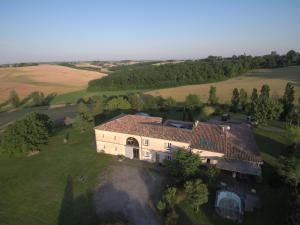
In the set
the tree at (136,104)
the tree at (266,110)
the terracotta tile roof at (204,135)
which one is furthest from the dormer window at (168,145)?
the tree at (136,104)

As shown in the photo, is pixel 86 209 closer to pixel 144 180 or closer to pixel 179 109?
pixel 144 180

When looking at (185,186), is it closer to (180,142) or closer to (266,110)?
(180,142)

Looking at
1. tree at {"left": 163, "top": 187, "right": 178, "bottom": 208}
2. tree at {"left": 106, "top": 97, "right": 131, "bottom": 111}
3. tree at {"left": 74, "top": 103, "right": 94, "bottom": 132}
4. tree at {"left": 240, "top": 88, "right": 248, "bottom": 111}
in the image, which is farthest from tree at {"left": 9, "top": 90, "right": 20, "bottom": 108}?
tree at {"left": 163, "top": 187, "right": 178, "bottom": 208}

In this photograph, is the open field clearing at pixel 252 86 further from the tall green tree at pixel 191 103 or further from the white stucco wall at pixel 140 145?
the white stucco wall at pixel 140 145

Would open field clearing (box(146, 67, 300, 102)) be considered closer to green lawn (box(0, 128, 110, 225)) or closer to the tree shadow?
green lawn (box(0, 128, 110, 225))

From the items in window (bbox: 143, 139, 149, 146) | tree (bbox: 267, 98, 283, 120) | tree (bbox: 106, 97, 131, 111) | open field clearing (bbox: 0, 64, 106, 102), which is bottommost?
open field clearing (bbox: 0, 64, 106, 102)

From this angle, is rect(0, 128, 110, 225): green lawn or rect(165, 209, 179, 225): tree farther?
rect(0, 128, 110, 225): green lawn
